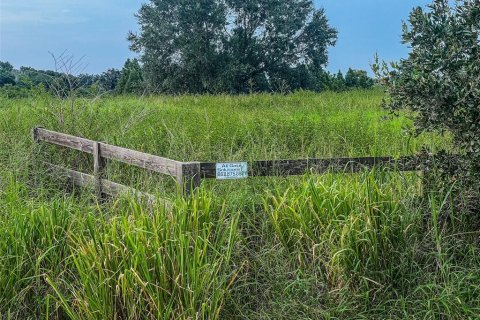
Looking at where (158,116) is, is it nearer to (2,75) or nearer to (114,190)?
(114,190)

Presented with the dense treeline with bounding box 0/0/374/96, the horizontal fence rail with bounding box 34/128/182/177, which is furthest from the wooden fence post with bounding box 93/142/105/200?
the dense treeline with bounding box 0/0/374/96

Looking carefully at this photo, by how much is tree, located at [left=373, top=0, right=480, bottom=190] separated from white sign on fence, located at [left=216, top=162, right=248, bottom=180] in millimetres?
1565

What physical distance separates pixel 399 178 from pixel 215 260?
6.92 ft

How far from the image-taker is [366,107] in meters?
16.4

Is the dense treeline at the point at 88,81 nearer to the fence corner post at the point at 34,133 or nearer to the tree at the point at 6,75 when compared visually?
the tree at the point at 6,75

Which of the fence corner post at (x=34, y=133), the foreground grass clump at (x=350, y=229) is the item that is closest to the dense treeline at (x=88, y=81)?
the fence corner post at (x=34, y=133)

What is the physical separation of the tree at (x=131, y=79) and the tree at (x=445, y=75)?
31.1 m

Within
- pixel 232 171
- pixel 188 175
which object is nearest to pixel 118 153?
pixel 188 175

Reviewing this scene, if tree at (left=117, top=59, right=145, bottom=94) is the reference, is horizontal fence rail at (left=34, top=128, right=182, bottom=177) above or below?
below

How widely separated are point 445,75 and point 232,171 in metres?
2.18

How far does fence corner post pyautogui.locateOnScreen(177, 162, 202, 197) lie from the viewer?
5.54m

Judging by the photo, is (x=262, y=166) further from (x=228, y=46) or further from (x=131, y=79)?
(x=131, y=79)

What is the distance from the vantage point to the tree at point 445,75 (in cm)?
471

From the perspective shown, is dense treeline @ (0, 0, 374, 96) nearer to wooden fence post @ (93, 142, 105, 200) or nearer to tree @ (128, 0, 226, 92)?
tree @ (128, 0, 226, 92)
